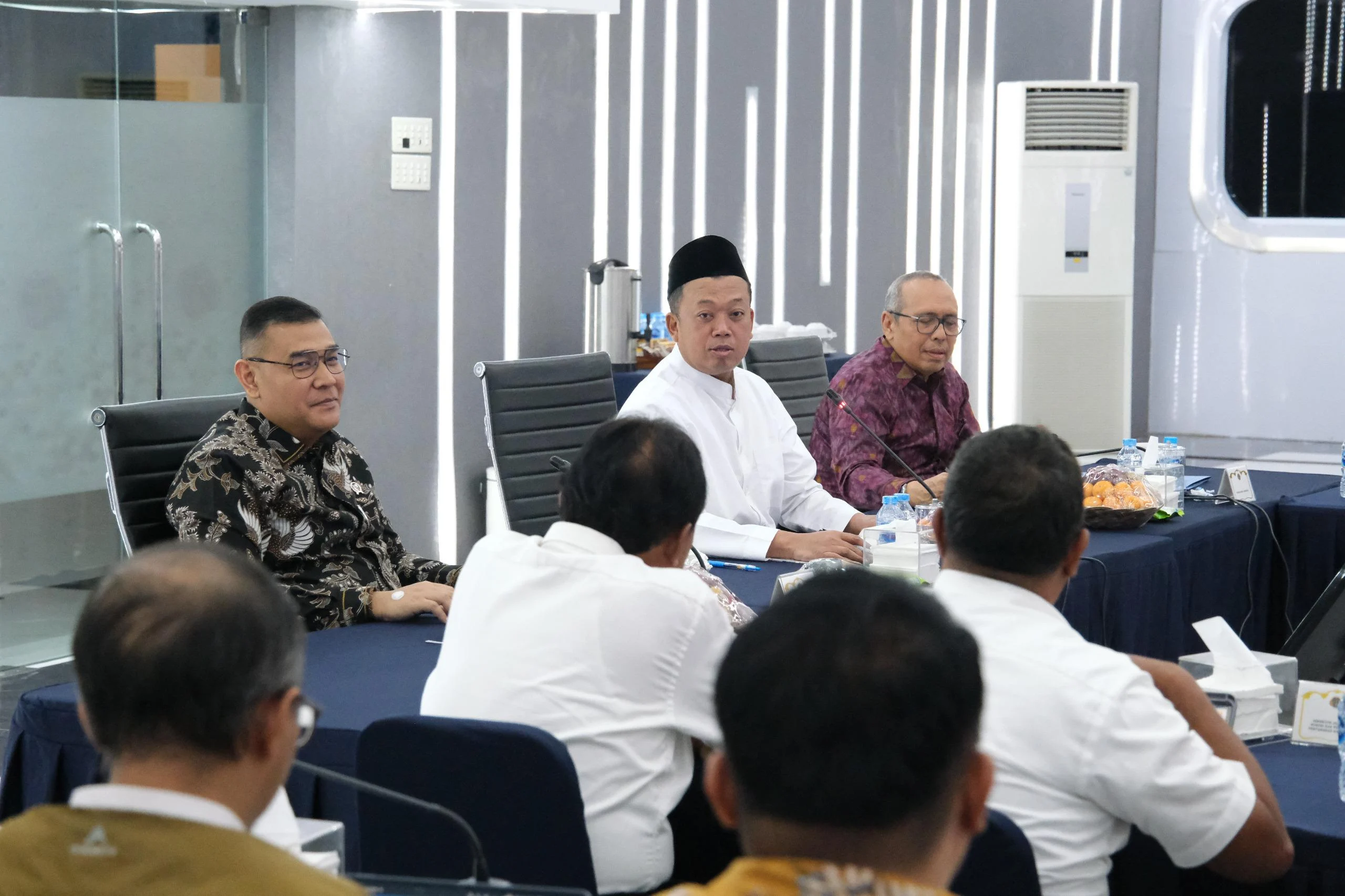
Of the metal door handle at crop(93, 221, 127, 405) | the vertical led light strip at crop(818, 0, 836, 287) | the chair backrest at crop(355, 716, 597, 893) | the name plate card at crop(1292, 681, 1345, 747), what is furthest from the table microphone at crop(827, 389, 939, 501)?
the vertical led light strip at crop(818, 0, 836, 287)

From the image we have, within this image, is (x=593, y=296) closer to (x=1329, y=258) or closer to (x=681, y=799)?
(x=681, y=799)

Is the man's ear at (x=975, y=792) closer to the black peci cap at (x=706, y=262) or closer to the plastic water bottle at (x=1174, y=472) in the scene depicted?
the black peci cap at (x=706, y=262)

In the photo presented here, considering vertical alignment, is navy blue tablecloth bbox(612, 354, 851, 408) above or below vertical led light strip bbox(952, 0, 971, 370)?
below

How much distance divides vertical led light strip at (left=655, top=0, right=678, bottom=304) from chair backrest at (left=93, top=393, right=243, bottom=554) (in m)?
2.92

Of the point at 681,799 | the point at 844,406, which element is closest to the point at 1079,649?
the point at 681,799

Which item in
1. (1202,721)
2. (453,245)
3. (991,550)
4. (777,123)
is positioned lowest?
(1202,721)

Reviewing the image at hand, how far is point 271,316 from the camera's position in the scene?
2730mm

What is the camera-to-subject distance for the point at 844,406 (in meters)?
3.67

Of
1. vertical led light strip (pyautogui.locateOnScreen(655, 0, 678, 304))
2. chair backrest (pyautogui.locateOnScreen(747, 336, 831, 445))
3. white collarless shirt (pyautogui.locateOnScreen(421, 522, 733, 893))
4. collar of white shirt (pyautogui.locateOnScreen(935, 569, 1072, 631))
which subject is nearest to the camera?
collar of white shirt (pyautogui.locateOnScreen(935, 569, 1072, 631))

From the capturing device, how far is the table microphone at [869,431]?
3389 millimetres

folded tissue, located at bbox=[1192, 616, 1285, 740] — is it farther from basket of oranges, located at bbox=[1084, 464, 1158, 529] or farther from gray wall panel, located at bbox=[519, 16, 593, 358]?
gray wall panel, located at bbox=[519, 16, 593, 358]

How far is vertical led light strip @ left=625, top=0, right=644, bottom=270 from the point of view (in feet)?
17.9

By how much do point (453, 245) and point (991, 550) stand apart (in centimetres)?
345

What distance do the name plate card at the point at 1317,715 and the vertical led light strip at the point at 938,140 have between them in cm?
511
